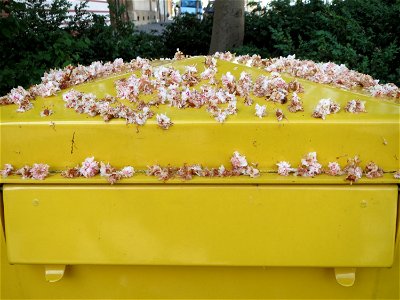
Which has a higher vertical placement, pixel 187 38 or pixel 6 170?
pixel 187 38

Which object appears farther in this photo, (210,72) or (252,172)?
(210,72)

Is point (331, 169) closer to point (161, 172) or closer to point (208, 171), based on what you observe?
point (208, 171)

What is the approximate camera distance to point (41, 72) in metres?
4.32

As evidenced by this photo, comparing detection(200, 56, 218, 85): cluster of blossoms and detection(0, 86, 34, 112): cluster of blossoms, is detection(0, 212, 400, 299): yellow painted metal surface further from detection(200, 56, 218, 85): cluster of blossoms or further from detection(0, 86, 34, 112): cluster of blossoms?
detection(200, 56, 218, 85): cluster of blossoms

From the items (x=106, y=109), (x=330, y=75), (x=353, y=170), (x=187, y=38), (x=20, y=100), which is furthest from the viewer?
(x=187, y=38)

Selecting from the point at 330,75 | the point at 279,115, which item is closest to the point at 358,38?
the point at 330,75

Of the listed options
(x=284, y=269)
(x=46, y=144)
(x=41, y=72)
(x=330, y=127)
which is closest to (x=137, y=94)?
(x=46, y=144)

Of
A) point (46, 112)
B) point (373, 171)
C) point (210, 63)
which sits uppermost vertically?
point (210, 63)

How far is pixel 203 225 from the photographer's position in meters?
1.61

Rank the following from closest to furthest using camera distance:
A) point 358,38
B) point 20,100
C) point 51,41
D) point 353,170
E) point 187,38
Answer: point 353,170
point 20,100
point 358,38
point 51,41
point 187,38

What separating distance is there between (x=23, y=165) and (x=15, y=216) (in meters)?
0.19

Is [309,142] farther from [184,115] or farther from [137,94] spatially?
[137,94]

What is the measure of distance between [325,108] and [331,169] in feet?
0.75

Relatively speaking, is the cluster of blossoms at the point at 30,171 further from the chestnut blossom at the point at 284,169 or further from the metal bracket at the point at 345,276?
the metal bracket at the point at 345,276
